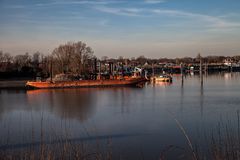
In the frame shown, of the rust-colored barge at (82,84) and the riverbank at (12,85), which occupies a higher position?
the rust-colored barge at (82,84)

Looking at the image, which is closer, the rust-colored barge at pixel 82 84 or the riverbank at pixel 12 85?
the rust-colored barge at pixel 82 84

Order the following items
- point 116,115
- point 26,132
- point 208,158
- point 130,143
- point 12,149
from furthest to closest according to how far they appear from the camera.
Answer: point 116,115
point 26,132
point 130,143
point 12,149
point 208,158

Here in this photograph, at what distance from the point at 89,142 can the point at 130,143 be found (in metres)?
1.43

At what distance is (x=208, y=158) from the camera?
8.63 m

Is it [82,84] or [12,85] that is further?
[12,85]

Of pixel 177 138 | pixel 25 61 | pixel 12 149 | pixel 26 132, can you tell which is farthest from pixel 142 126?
pixel 25 61

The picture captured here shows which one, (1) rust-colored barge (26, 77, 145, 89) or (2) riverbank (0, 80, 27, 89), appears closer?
(1) rust-colored barge (26, 77, 145, 89)

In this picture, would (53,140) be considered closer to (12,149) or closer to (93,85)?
(12,149)

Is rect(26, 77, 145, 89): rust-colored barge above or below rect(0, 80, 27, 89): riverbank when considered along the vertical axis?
above

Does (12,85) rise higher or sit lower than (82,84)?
lower

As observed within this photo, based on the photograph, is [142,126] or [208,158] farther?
[142,126]

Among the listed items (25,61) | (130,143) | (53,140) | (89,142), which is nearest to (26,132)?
(53,140)

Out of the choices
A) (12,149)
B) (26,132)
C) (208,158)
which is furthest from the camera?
(26,132)

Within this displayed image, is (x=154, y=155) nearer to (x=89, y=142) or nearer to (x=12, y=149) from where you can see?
(x=89, y=142)
